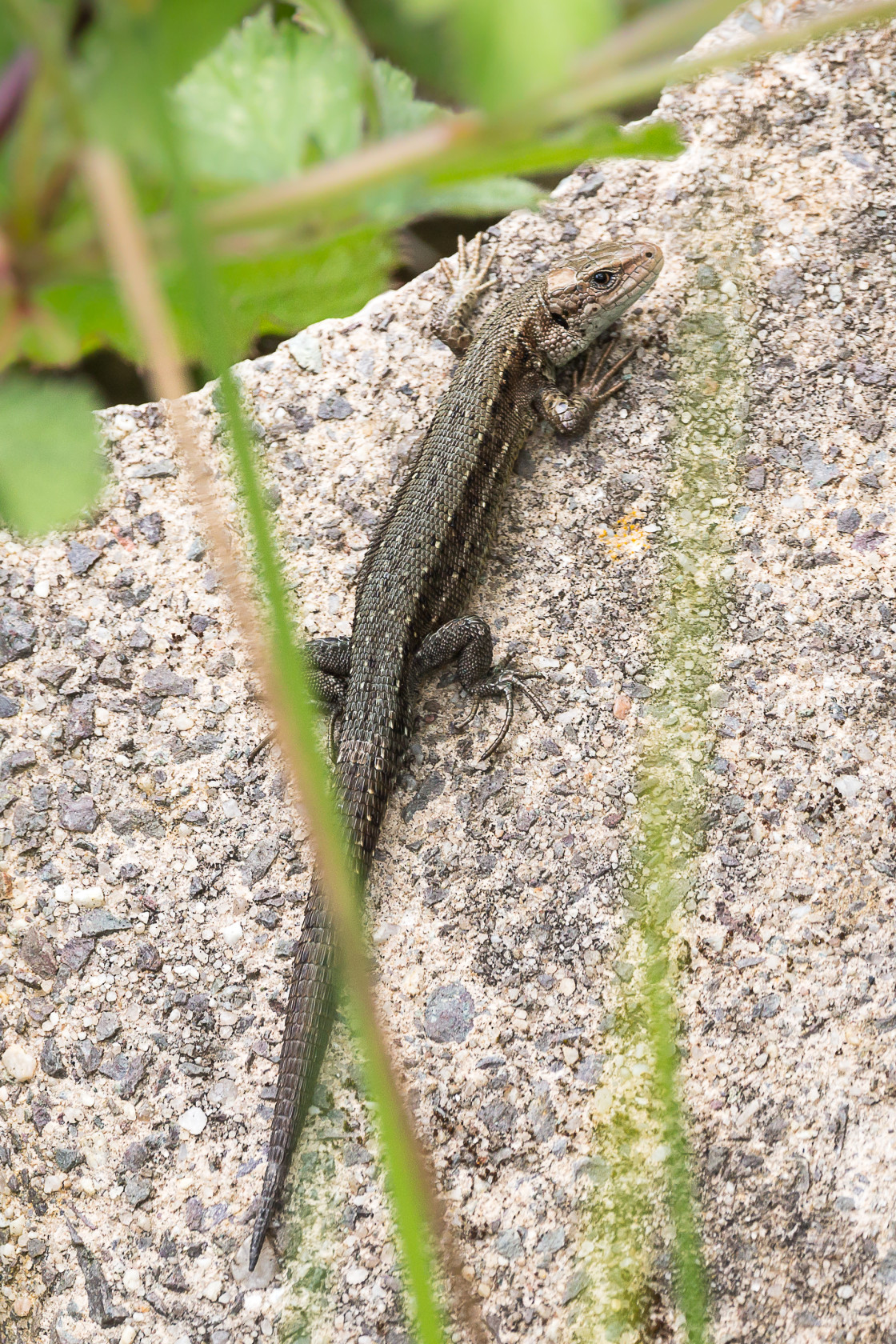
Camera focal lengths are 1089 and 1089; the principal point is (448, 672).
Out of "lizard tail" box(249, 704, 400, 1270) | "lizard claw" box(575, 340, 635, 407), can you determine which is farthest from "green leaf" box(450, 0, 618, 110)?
"lizard claw" box(575, 340, 635, 407)

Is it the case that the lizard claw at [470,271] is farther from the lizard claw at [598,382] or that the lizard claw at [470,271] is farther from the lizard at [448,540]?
the lizard claw at [598,382]

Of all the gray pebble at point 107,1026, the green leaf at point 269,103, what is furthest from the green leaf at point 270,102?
the gray pebble at point 107,1026

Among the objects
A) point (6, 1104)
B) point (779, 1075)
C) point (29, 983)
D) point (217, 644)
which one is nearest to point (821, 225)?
point (217, 644)

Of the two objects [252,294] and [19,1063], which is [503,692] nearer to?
[19,1063]

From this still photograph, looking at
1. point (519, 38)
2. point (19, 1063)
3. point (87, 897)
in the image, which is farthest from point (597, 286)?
point (519, 38)

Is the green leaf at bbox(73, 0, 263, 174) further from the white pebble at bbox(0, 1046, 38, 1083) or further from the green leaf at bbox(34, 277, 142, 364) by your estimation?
the white pebble at bbox(0, 1046, 38, 1083)

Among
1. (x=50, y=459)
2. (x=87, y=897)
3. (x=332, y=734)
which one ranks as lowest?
(x=50, y=459)
